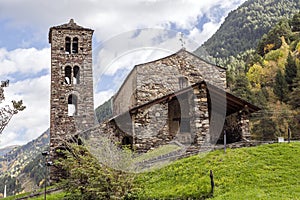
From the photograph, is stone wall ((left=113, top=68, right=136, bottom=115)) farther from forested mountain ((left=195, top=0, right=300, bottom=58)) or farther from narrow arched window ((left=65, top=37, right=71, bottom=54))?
forested mountain ((left=195, top=0, right=300, bottom=58))

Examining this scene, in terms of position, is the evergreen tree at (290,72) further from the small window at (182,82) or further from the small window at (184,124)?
the small window at (184,124)

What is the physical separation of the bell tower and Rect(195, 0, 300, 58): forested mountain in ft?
194

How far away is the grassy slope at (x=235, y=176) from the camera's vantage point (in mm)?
12164

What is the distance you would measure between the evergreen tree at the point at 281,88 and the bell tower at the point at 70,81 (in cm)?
2426

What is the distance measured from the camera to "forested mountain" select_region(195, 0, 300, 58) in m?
94.6

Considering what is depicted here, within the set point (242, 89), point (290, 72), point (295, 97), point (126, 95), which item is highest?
point (290, 72)

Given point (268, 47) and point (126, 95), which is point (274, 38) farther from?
point (126, 95)

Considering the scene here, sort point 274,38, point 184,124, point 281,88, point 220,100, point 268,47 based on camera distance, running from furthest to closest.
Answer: point 274,38 < point 268,47 < point 281,88 < point 184,124 < point 220,100

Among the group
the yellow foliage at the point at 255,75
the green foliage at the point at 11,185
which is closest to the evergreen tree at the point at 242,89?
the yellow foliage at the point at 255,75

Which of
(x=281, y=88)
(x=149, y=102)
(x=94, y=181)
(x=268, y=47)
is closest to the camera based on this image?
(x=94, y=181)

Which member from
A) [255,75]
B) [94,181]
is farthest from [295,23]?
[94,181]

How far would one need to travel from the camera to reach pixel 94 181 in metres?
14.4

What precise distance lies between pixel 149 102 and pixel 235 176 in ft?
25.1

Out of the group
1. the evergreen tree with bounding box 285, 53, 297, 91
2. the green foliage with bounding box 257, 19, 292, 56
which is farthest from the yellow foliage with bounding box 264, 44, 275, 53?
the evergreen tree with bounding box 285, 53, 297, 91
